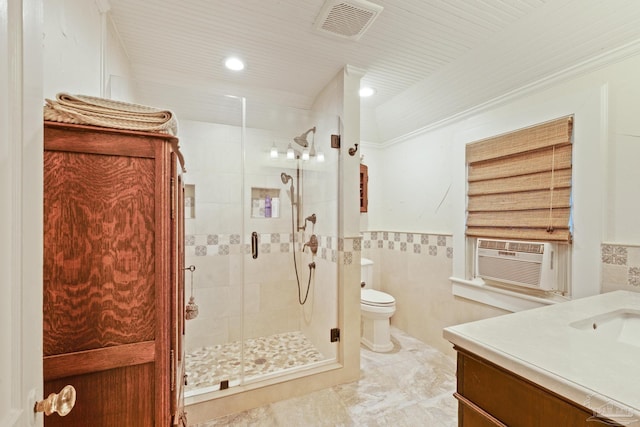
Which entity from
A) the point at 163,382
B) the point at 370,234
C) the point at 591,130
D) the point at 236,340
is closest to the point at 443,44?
the point at 591,130

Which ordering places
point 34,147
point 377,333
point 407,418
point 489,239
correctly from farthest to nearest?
1. point 377,333
2. point 489,239
3. point 407,418
4. point 34,147

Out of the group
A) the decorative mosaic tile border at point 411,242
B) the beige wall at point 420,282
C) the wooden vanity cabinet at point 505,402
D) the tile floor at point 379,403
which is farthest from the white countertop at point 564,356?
the decorative mosaic tile border at point 411,242

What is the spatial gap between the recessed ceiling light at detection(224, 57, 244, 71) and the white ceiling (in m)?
0.06

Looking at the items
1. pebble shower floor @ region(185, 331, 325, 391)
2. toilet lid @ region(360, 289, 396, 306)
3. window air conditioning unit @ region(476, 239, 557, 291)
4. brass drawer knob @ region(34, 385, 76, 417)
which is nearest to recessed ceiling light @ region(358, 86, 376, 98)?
window air conditioning unit @ region(476, 239, 557, 291)

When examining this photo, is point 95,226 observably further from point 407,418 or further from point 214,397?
point 407,418

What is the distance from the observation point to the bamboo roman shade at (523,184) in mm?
1772

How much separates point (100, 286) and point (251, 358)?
196 cm

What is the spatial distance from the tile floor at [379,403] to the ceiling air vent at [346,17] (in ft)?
Result: 7.68

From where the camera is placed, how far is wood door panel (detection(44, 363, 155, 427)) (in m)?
0.73

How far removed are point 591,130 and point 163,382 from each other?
2.43 m

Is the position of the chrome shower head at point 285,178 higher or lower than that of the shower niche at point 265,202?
higher

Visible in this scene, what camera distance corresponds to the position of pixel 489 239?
215 cm

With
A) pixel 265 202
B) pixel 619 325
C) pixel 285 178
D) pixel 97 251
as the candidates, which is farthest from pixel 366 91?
pixel 97 251

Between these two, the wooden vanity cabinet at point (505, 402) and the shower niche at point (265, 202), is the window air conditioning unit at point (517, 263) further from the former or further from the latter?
the shower niche at point (265, 202)
